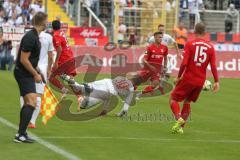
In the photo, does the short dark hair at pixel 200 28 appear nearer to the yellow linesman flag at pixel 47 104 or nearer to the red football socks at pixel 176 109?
the red football socks at pixel 176 109

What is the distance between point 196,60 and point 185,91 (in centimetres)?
66

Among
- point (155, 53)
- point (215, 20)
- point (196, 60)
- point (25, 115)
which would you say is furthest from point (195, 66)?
point (215, 20)

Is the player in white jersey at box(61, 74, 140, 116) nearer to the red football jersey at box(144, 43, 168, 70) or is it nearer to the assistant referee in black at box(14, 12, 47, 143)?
the red football jersey at box(144, 43, 168, 70)

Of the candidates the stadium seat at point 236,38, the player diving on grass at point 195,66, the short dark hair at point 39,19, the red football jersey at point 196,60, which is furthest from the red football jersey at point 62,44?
the stadium seat at point 236,38

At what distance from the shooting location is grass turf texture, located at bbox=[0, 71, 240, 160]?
11.7m

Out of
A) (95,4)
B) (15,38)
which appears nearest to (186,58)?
(15,38)

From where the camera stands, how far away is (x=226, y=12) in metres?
42.7

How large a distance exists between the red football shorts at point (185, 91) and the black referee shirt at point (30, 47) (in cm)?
315

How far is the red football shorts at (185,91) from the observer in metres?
14.2

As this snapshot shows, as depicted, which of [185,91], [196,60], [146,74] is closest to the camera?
[196,60]

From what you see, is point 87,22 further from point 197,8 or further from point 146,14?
point 197,8

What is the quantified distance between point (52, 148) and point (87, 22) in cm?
2723

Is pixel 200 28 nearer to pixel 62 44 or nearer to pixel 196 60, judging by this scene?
pixel 196 60

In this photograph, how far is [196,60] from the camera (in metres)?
14.1
